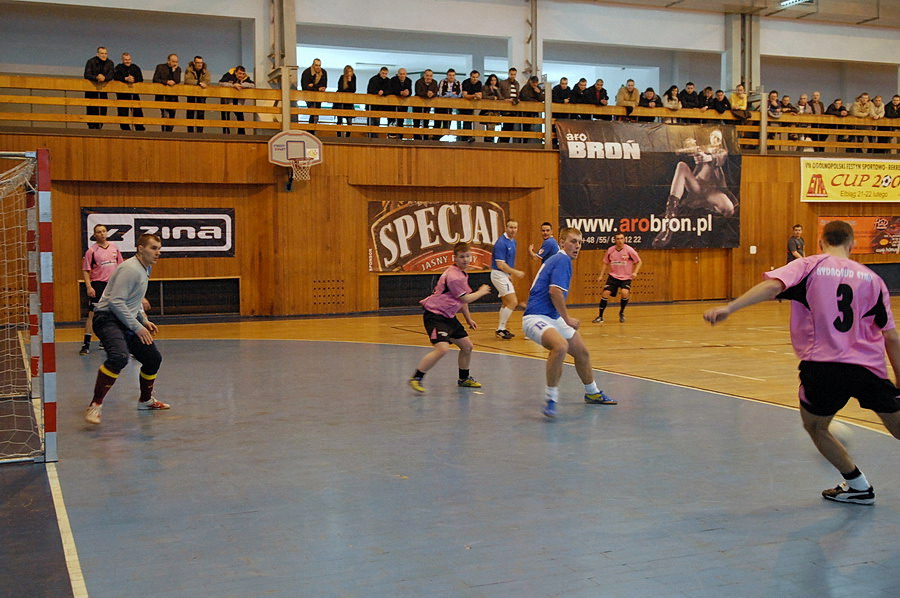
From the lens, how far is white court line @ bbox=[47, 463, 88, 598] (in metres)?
4.49

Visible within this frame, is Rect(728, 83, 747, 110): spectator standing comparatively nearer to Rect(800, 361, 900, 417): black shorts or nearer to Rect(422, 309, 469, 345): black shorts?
Rect(422, 309, 469, 345): black shorts

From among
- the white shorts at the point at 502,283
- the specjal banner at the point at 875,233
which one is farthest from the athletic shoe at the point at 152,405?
the specjal banner at the point at 875,233

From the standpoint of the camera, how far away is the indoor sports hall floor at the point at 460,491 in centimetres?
464

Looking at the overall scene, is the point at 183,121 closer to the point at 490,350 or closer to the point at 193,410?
the point at 490,350

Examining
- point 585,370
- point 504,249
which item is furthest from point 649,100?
point 585,370

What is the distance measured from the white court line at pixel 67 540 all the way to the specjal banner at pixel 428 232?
15.0 meters

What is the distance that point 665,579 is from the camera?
15.0ft

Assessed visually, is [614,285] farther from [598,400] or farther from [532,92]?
[598,400]

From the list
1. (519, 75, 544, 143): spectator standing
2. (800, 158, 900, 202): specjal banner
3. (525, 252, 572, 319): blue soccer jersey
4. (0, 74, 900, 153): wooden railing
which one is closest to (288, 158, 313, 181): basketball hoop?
(0, 74, 900, 153): wooden railing

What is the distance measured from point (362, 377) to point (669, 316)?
10482mm

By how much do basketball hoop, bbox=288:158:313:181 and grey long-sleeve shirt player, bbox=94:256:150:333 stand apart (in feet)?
36.8

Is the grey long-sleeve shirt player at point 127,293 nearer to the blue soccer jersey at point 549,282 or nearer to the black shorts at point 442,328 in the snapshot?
the black shorts at point 442,328

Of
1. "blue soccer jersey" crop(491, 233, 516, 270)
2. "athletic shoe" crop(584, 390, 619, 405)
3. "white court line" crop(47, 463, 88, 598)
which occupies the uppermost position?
"blue soccer jersey" crop(491, 233, 516, 270)

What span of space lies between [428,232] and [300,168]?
3630 millimetres
